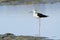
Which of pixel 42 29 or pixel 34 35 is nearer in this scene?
pixel 34 35

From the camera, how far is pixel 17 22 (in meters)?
12.9

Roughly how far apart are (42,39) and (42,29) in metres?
1.51

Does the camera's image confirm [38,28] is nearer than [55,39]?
No

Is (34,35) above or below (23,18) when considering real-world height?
below

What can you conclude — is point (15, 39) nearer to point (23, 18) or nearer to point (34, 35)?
point (34, 35)

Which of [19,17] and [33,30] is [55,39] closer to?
[33,30]

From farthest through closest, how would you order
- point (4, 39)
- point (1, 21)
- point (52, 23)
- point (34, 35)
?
point (1, 21)
point (52, 23)
point (34, 35)
point (4, 39)

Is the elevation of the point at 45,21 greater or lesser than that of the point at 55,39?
greater

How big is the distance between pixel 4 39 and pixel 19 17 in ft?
15.0

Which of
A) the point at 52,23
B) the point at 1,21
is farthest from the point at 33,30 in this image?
the point at 1,21

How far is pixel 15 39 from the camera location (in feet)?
31.8

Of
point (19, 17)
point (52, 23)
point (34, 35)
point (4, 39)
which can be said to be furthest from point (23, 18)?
point (4, 39)

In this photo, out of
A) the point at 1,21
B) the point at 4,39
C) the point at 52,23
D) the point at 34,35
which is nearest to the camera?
the point at 4,39

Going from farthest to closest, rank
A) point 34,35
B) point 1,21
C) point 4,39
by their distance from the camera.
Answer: point 1,21 < point 34,35 < point 4,39
